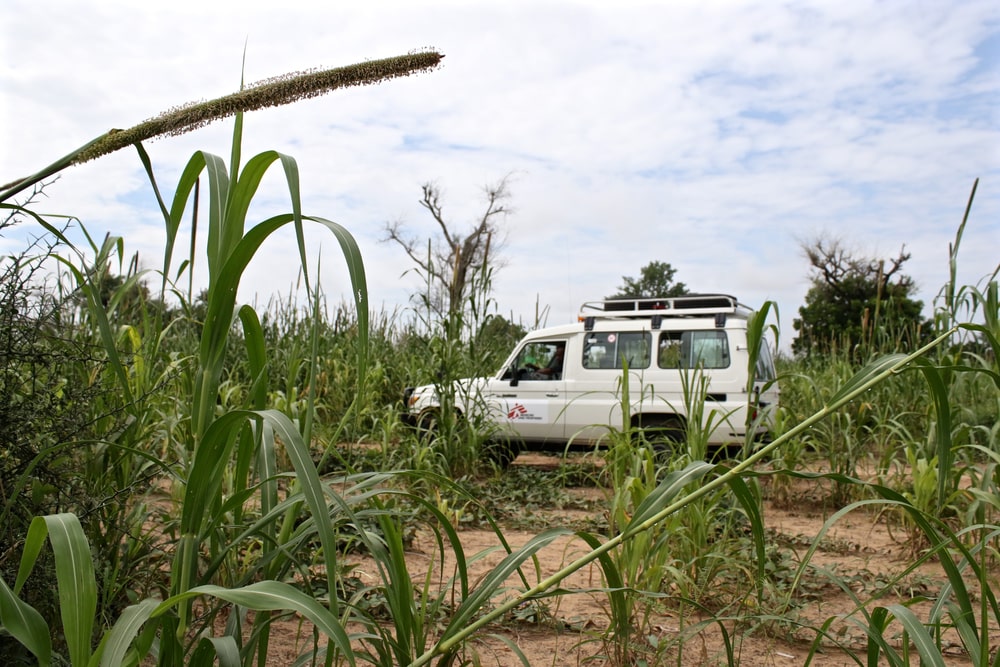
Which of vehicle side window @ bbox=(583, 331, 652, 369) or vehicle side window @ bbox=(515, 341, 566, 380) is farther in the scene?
vehicle side window @ bbox=(515, 341, 566, 380)

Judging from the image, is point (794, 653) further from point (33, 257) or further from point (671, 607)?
point (33, 257)

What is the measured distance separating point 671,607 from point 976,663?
177 centimetres

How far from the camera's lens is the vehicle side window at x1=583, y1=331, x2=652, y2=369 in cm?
821

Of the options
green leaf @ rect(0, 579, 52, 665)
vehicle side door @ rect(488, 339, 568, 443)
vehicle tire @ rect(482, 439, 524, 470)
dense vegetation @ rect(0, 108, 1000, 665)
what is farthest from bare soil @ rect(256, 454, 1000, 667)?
vehicle side door @ rect(488, 339, 568, 443)

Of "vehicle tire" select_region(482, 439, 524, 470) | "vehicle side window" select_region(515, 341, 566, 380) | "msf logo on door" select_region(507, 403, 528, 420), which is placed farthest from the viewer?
"vehicle side window" select_region(515, 341, 566, 380)

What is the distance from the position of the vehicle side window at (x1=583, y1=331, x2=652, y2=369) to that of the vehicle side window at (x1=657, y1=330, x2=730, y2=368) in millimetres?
271

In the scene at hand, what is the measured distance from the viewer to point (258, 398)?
1329mm

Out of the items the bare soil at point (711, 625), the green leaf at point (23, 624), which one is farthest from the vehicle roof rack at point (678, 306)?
the green leaf at point (23, 624)

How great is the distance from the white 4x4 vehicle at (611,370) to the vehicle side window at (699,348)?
0.4 inches

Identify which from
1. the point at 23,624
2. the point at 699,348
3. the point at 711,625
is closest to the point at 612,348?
the point at 699,348

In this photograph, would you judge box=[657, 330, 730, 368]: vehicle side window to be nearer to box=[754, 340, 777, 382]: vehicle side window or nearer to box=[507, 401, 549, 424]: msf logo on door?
box=[754, 340, 777, 382]: vehicle side window

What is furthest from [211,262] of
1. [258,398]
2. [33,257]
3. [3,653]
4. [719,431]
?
[719,431]

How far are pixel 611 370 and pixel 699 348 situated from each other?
0.99m

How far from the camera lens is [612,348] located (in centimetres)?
836
